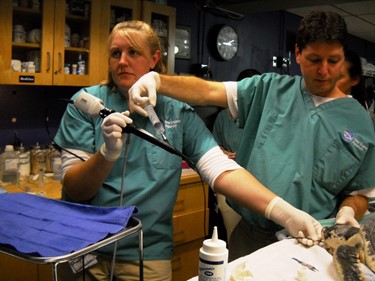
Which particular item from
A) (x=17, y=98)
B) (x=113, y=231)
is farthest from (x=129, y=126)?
(x=17, y=98)

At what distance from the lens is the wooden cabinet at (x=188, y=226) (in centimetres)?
247

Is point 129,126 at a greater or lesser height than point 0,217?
greater

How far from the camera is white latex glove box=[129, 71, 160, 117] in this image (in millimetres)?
1206

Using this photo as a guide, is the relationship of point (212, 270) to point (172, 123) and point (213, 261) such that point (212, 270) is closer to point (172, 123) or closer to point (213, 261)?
point (213, 261)

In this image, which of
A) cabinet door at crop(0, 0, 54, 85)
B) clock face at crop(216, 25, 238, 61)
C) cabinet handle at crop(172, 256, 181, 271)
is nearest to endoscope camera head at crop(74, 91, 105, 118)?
cabinet door at crop(0, 0, 54, 85)

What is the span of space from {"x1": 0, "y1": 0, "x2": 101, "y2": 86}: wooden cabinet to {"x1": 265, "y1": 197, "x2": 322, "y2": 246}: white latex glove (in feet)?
5.17

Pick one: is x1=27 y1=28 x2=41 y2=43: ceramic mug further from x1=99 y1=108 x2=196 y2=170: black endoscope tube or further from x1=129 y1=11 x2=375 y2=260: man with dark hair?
x1=99 y1=108 x2=196 y2=170: black endoscope tube

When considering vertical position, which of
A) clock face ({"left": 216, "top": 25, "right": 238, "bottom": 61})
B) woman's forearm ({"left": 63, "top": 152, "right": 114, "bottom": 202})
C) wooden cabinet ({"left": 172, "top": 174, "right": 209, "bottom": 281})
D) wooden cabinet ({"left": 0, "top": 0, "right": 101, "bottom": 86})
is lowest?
wooden cabinet ({"left": 172, "top": 174, "right": 209, "bottom": 281})

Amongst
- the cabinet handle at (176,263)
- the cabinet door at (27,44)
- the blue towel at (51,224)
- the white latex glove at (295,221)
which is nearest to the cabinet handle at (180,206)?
the cabinet handle at (176,263)

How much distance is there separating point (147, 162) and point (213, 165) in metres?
0.22

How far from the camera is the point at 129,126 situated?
1065mm

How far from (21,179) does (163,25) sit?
1.42 metres

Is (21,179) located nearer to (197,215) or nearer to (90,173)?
(197,215)

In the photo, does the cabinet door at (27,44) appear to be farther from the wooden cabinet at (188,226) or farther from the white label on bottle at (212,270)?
the white label on bottle at (212,270)
